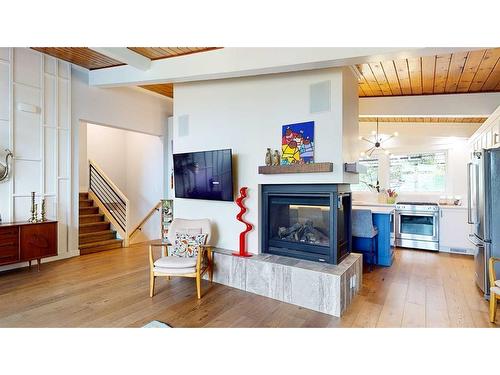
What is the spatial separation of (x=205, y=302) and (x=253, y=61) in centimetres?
293

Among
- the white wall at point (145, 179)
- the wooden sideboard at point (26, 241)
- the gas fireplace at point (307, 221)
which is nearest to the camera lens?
the gas fireplace at point (307, 221)

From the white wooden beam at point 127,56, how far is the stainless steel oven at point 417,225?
18.5 ft

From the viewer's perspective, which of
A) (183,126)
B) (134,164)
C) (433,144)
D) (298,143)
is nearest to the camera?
(298,143)

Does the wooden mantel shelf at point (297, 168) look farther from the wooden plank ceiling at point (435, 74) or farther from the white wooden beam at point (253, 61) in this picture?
the wooden plank ceiling at point (435, 74)

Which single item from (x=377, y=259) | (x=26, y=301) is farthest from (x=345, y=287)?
(x=26, y=301)

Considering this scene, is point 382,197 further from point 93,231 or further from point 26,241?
point 26,241

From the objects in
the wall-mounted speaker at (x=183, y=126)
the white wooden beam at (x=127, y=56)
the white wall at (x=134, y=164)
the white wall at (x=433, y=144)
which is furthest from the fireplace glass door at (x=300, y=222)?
the white wall at (x=134, y=164)

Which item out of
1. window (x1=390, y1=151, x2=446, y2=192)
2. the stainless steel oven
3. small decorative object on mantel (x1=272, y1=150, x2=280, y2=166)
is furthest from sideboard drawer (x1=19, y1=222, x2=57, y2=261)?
window (x1=390, y1=151, x2=446, y2=192)

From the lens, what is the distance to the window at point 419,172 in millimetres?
6409

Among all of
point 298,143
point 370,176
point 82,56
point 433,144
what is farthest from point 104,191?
point 433,144

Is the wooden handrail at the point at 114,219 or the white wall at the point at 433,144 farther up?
the white wall at the point at 433,144

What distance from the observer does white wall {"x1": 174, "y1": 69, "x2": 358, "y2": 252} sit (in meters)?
3.34

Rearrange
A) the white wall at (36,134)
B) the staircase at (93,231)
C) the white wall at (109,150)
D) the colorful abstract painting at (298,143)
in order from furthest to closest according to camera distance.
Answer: the white wall at (109,150)
the staircase at (93,231)
the white wall at (36,134)
the colorful abstract painting at (298,143)

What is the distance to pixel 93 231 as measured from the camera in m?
6.10
